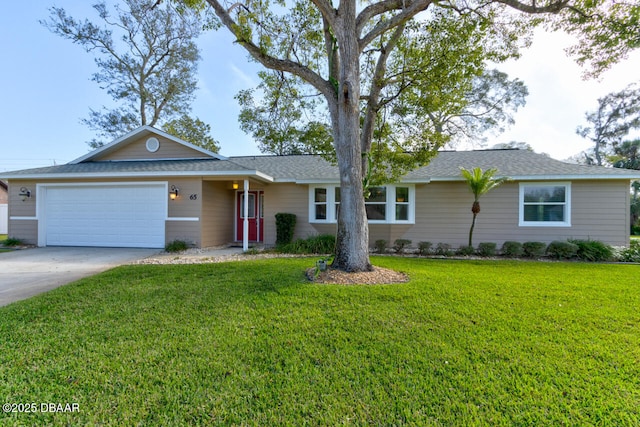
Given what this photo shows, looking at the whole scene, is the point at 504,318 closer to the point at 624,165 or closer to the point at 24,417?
the point at 24,417

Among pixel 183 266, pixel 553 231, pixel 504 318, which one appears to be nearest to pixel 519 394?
pixel 504 318

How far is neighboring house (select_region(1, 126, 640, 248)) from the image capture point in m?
8.95

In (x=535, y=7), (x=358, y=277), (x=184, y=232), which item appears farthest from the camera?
(x=184, y=232)

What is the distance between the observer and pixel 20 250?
8.90 metres

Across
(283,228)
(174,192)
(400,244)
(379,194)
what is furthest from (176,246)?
(400,244)

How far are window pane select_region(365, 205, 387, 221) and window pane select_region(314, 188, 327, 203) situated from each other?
167 cm

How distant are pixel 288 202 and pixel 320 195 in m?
1.28

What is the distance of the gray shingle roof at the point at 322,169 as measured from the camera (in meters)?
8.78

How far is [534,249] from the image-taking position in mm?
8258

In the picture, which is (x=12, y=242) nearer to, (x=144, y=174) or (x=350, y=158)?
(x=144, y=174)

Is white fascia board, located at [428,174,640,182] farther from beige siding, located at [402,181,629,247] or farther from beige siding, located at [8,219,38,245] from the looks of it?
beige siding, located at [8,219,38,245]

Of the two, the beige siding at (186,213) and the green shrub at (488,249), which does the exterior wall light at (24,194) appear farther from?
the green shrub at (488,249)

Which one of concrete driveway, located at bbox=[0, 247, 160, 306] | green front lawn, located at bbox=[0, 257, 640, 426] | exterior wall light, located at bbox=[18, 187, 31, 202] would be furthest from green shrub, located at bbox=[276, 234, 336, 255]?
exterior wall light, located at bbox=[18, 187, 31, 202]

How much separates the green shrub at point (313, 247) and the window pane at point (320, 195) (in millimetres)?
1798
